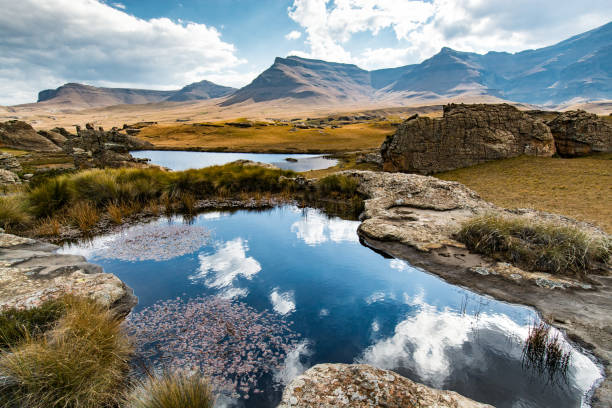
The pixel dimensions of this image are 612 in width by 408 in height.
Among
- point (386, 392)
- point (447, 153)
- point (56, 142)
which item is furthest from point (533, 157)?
point (56, 142)

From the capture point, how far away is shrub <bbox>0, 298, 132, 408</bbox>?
10.6 ft

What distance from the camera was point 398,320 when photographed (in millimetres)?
5520

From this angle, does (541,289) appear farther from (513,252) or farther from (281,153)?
(281,153)

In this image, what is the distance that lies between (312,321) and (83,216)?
939 centimetres

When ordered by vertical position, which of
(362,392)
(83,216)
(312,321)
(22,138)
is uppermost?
(22,138)

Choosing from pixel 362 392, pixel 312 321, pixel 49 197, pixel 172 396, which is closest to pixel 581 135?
pixel 312 321

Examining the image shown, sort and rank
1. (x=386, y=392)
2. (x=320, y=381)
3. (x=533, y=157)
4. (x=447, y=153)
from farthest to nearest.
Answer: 1. (x=447, y=153)
2. (x=533, y=157)
3. (x=320, y=381)
4. (x=386, y=392)

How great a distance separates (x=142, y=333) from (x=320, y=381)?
3209mm

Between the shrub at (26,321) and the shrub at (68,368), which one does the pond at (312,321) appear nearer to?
the shrub at (68,368)

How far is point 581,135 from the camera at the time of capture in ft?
57.8

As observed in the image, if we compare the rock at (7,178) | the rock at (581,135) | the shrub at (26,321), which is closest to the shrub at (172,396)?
the shrub at (26,321)

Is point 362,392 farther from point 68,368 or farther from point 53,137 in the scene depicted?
point 53,137

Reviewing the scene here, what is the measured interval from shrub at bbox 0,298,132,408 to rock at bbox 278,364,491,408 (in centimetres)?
216

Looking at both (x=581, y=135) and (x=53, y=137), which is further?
(x=53, y=137)
